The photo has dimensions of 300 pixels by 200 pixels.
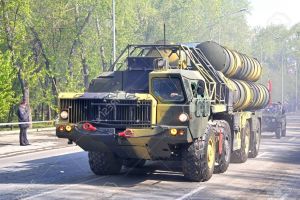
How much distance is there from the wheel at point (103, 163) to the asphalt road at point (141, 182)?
20cm

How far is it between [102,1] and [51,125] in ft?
34.0

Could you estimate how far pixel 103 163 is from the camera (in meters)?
12.2

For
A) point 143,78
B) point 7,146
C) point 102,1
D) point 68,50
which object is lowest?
point 7,146

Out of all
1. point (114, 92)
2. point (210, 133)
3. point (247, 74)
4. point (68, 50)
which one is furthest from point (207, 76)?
point (68, 50)

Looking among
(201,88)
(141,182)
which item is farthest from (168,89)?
(141,182)

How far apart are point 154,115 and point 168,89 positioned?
623 mm

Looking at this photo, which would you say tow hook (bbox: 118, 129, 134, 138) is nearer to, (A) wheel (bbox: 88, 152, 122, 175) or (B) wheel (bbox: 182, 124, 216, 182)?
(B) wheel (bbox: 182, 124, 216, 182)

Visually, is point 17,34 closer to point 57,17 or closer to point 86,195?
point 57,17

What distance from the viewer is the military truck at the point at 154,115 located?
418 inches

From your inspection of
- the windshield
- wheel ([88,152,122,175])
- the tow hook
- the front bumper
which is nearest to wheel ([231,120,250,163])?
wheel ([88,152,122,175])

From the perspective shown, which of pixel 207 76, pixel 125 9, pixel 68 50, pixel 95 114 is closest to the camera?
pixel 95 114

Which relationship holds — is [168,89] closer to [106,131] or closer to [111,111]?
[111,111]

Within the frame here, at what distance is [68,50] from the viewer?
38938mm

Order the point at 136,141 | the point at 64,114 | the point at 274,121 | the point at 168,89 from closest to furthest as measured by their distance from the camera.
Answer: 1. the point at 136,141
2. the point at 168,89
3. the point at 64,114
4. the point at 274,121
